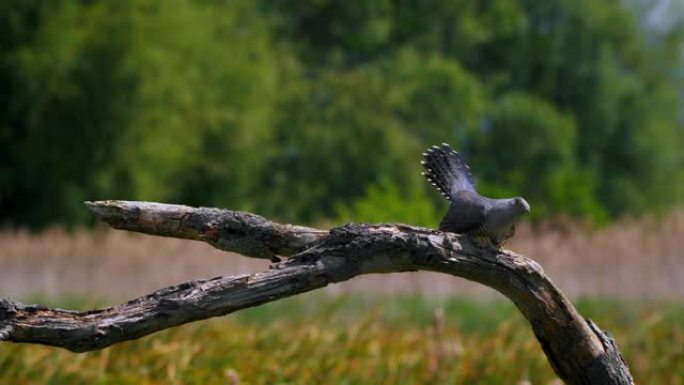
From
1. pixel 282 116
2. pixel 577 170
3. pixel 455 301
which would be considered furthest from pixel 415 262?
pixel 577 170

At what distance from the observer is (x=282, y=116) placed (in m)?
22.8

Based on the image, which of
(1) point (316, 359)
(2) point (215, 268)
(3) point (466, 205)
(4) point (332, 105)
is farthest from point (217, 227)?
(4) point (332, 105)

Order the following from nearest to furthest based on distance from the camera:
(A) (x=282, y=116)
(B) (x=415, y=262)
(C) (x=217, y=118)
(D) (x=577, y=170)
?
(B) (x=415, y=262)
(C) (x=217, y=118)
(A) (x=282, y=116)
(D) (x=577, y=170)

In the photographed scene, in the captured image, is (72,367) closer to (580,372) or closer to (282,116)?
(580,372)

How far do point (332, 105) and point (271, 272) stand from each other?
20.6 metres

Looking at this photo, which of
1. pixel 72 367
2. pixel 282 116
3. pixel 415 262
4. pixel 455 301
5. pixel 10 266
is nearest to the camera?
pixel 415 262

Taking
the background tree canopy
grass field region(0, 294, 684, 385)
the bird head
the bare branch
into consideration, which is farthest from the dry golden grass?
the bird head

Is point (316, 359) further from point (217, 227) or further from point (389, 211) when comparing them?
point (389, 211)

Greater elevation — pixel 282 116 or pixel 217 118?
pixel 282 116

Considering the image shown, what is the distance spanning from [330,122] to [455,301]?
12.0 m

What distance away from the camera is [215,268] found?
12531 millimetres

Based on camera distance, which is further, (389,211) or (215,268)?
(389,211)

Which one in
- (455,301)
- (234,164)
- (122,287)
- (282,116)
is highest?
(282,116)

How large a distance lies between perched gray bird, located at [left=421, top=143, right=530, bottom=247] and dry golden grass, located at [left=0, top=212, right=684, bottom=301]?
8752mm
